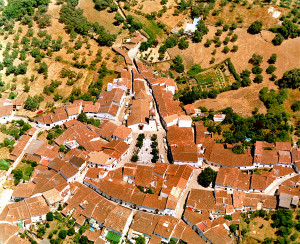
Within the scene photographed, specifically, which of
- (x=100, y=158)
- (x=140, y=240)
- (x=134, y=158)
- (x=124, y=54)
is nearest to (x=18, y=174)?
(x=100, y=158)

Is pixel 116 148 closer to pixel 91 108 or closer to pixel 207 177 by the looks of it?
pixel 91 108

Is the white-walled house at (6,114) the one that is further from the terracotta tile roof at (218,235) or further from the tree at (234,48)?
the tree at (234,48)

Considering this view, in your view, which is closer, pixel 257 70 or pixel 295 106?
pixel 295 106

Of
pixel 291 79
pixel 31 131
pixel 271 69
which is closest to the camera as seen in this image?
pixel 31 131

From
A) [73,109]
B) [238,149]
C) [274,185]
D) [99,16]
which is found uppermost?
[99,16]

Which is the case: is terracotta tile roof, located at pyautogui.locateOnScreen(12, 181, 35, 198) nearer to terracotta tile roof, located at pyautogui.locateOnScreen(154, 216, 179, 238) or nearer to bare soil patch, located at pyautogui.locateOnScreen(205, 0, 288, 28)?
terracotta tile roof, located at pyautogui.locateOnScreen(154, 216, 179, 238)

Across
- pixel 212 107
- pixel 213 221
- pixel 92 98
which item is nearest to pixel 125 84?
pixel 92 98
